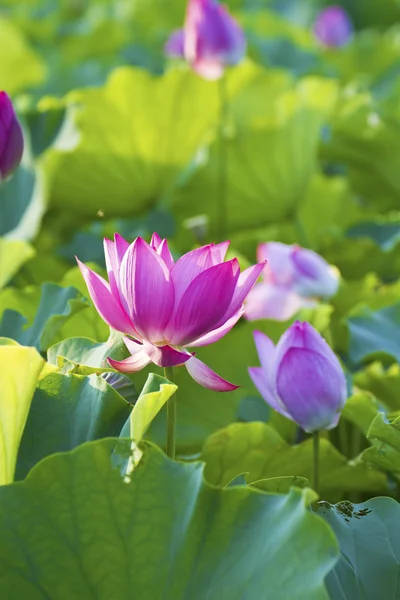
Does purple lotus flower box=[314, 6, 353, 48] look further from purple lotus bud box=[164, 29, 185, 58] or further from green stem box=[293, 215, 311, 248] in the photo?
green stem box=[293, 215, 311, 248]

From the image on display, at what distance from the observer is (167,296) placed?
75cm

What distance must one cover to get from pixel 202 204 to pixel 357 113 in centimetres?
38

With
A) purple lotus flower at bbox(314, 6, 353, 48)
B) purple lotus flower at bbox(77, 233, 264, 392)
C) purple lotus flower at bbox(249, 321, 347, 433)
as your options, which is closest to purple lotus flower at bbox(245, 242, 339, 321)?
purple lotus flower at bbox(249, 321, 347, 433)

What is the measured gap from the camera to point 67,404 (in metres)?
0.81

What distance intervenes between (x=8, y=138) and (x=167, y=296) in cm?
37

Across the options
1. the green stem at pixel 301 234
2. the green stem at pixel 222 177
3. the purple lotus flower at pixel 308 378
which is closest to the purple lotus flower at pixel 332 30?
the green stem at pixel 222 177

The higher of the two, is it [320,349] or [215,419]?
[320,349]

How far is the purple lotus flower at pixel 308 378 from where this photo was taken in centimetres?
88

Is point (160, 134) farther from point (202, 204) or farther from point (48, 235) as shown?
point (48, 235)

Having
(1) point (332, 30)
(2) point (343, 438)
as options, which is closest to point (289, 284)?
(2) point (343, 438)

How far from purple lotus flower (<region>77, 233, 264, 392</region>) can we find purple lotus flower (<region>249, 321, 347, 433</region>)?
0.12 metres

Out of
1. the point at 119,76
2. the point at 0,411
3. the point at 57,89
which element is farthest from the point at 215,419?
the point at 57,89

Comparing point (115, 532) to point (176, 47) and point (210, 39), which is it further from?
point (176, 47)

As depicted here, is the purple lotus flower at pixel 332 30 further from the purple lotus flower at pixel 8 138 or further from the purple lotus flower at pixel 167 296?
the purple lotus flower at pixel 167 296
